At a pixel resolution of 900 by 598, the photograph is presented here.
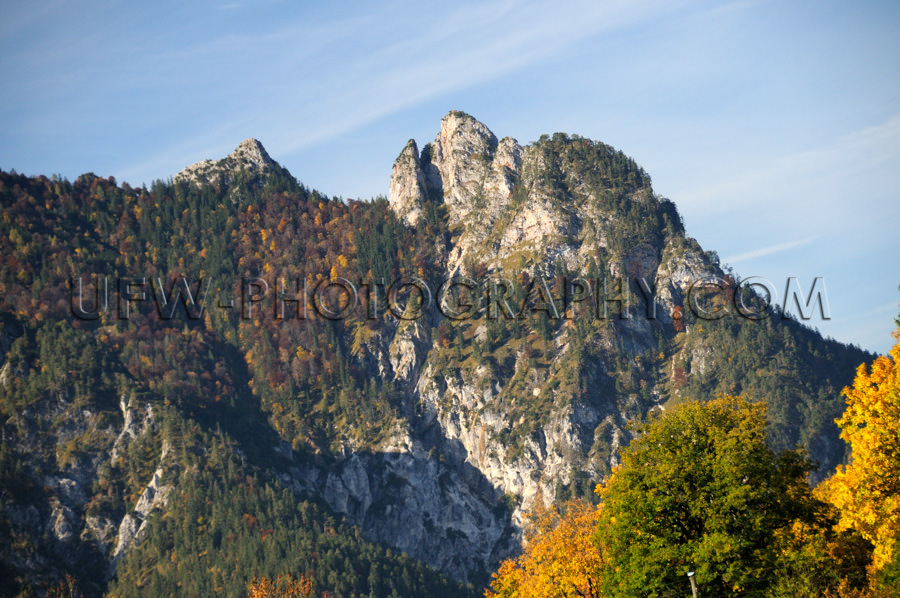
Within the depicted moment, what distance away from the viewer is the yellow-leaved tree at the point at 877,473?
52.9 metres

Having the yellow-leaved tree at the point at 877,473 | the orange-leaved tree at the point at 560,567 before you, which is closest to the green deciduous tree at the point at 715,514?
the yellow-leaved tree at the point at 877,473

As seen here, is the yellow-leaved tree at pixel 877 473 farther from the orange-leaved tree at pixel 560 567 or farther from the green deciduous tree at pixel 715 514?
the orange-leaved tree at pixel 560 567

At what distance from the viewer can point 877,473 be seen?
5341cm

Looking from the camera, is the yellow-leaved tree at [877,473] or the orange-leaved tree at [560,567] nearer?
the yellow-leaved tree at [877,473]

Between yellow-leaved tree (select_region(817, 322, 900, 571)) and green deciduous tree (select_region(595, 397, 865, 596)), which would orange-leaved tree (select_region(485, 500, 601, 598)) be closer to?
green deciduous tree (select_region(595, 397, 865, 596))

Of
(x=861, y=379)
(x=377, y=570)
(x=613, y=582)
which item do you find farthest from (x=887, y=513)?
Result: (x=377, y=570)

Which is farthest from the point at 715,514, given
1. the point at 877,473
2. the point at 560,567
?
the point at 560,567

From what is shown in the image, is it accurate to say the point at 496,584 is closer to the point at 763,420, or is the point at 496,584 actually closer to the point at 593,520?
the point at 593,520

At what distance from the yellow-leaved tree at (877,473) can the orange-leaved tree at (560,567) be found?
20710 millimetres

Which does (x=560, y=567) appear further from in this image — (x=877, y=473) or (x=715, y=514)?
(x=877, y=473)

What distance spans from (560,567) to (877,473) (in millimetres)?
25220

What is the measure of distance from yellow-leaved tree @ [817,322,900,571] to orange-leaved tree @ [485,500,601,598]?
2071 centimetres

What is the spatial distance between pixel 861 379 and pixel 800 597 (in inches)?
521

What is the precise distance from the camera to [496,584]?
75.6m
